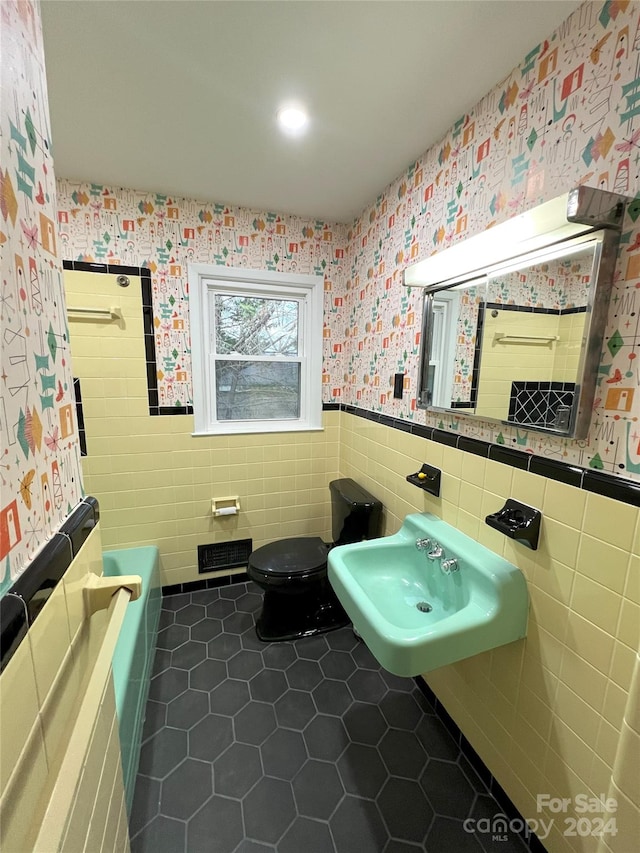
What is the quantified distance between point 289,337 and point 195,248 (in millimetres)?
730

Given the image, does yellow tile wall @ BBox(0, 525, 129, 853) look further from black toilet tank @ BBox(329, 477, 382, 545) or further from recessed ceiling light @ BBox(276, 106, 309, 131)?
recessed ceiling light @ BBox(276, 106, 309, 131)

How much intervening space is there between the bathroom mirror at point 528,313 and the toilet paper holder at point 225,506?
1.39 m

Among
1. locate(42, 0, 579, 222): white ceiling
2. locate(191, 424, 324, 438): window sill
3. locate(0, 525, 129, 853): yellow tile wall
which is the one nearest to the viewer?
locate(0, 525, 129, 853): yellow tile wall

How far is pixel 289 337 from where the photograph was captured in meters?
2.31

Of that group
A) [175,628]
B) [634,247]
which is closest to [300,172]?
[634,247]

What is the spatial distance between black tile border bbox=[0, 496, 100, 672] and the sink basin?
78 centimetres

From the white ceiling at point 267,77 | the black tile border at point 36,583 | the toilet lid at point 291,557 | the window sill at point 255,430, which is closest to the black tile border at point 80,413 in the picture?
the window sill at point 255,430

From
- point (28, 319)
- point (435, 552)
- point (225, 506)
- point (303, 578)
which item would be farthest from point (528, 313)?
point (225, 506)

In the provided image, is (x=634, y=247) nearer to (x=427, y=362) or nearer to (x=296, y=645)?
(x=427, y=362)

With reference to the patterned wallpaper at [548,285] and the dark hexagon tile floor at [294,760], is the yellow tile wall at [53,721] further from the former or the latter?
the patterned wallpaper at [548,285]

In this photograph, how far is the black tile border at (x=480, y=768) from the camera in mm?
1094

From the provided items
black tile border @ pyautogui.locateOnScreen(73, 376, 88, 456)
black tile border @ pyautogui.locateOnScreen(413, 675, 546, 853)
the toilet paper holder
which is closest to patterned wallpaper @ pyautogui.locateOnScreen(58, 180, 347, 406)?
black tile border @ pyautogui.locateOnScreen(73, 376, 88, 456)

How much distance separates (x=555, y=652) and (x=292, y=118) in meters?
1.96

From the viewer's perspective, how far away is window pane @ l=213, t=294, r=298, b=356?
2.17 metres
